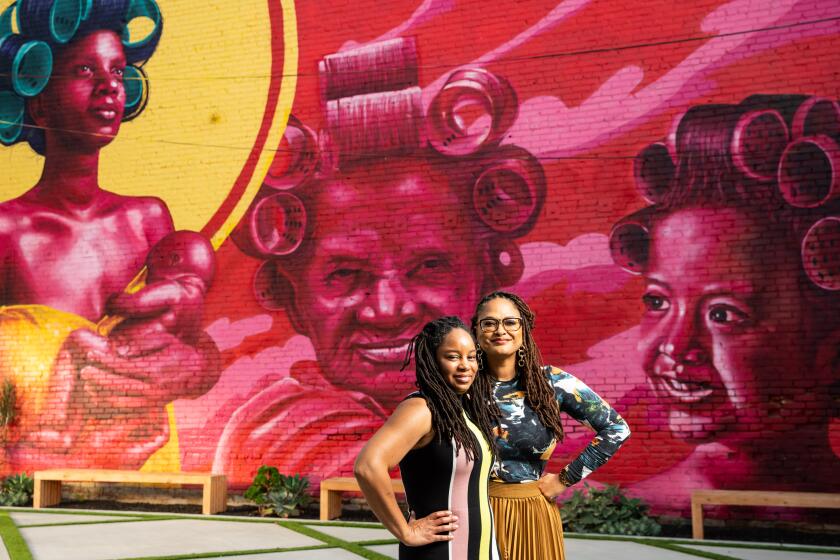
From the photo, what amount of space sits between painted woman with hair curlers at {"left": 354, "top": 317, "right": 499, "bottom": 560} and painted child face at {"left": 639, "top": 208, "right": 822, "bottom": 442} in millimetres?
5712

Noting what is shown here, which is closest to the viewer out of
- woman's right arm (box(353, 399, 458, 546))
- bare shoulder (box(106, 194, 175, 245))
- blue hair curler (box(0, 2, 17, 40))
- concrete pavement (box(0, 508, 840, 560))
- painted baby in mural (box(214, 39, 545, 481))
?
woman's right arm (box(353, 399, 458, 546))

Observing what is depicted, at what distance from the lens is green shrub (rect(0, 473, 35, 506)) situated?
9.62 metres

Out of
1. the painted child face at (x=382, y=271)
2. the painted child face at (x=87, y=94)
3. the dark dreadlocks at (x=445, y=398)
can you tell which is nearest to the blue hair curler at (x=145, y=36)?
the painted child face at (x=87, y=94)

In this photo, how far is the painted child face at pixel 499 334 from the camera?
331 cm

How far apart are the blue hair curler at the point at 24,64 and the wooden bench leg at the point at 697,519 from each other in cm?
849

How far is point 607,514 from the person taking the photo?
7594 mm

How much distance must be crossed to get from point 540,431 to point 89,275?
7979 millimetres

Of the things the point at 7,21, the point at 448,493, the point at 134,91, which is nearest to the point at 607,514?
the point at 448,493

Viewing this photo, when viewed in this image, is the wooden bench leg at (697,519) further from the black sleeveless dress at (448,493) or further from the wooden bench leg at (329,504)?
the black sleeveless dress at (448,493)

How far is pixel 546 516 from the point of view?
3285 mm

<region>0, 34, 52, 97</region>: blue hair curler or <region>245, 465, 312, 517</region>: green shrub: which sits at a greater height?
<region>0, 34, 52, 97</region>: blue hair curler

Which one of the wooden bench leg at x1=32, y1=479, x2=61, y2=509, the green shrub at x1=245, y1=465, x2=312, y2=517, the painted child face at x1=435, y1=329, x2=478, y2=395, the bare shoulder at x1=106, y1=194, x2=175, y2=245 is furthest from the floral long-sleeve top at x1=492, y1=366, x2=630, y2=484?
the wooden bench leg at x1=32, y1=479, x2=61, y2=509

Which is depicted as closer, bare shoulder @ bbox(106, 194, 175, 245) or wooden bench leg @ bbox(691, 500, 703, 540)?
wooden bench leg @ bbox(691, 500, 703, 540)

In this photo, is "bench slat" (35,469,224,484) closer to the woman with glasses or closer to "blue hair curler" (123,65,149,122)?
"blue hair curler" (123,65,149,122)
